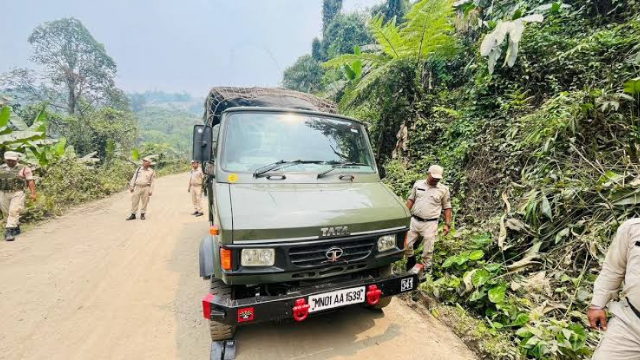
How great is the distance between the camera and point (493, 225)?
4.00m

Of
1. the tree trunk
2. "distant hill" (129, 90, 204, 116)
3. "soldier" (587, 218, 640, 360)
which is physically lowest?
"soldier" (587, 218, 640, 360)

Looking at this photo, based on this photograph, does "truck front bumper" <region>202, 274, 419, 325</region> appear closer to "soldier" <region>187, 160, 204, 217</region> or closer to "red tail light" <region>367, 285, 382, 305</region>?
"red tail light" <region>367, 285, 382, 305</region>

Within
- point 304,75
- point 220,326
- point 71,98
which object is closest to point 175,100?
point 71,98

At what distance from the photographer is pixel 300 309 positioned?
7.65ft

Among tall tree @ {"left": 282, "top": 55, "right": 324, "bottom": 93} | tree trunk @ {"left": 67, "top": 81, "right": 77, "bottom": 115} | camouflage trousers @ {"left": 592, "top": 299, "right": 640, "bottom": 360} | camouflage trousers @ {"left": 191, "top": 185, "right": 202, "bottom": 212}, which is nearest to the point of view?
camouflage trousers @ {"left": 592, "top": 299, "right": 640, "bottom": 360}

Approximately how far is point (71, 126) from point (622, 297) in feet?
75.5

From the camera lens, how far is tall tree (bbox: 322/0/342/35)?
2589cm

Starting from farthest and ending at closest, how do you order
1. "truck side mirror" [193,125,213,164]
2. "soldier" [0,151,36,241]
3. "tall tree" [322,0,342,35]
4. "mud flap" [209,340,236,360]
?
"tall tree" [322,0,342,35], "soldier" [0,151,36,241], "truck side mirror" [193,125,213,164], "mud flap" [209,340,236,360]

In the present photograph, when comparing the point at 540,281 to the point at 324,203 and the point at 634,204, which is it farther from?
the point at 324,203

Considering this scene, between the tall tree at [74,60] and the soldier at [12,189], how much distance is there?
807 inches

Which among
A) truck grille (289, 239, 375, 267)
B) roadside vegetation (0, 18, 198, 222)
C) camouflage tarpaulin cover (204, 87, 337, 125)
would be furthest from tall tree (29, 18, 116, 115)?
truck grille (289, 239, 375, 267)

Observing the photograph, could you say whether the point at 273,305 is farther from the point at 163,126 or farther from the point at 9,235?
the point at 163,126

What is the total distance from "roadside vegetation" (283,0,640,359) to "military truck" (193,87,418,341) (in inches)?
49.5

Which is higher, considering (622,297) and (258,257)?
(258,257)
